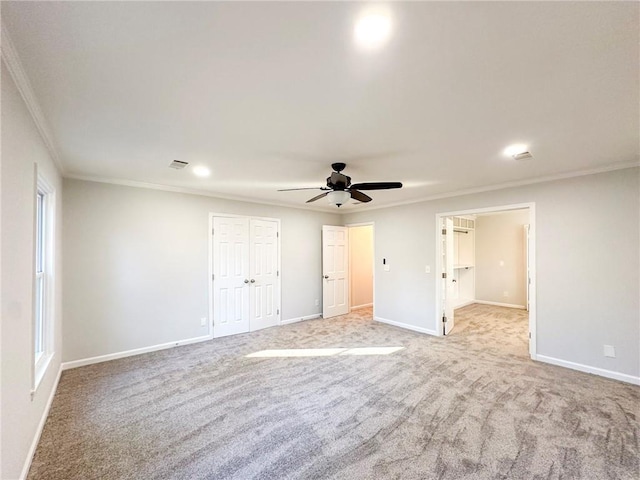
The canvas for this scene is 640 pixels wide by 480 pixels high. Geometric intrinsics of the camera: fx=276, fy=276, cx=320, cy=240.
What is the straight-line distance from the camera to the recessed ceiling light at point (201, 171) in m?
3.39

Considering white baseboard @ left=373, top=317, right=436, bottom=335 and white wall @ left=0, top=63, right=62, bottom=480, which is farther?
white baseboard @ left=373, top=317, right=436, bottom=335

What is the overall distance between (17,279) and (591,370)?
559 cm

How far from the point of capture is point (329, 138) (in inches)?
97.1

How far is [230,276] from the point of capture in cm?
496

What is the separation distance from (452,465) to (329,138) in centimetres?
266

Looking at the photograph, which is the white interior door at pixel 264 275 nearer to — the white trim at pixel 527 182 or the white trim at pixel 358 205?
the white trim at pixel 358 205

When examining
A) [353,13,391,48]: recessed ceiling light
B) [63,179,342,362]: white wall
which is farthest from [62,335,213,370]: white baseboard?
[353,13,391,48]: recessed ceiling light

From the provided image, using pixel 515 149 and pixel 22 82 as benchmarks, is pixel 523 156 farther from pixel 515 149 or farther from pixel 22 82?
pixel 22 82

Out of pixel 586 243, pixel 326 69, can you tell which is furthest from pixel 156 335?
pixel 586 243

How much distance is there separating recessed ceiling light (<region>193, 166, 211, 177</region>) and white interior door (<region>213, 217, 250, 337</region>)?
1276 mm

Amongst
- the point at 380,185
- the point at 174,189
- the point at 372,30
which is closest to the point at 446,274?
the point at 380,185

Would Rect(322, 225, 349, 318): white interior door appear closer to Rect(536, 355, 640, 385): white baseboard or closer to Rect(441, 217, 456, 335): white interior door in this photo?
Rect(441, 217, 456, 335): white interior door

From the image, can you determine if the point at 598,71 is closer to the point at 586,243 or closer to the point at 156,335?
the point at 586,243

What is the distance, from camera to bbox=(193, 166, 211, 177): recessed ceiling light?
339 cm
